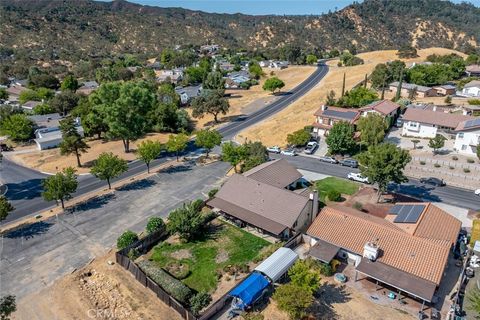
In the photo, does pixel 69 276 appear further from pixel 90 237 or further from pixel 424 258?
pixel 424 258

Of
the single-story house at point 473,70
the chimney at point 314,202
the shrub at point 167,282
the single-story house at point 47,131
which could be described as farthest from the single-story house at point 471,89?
the single-story house at point 47,131

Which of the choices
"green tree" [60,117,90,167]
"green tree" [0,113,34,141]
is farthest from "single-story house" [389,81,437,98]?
"green tree" [0,113,34,141]

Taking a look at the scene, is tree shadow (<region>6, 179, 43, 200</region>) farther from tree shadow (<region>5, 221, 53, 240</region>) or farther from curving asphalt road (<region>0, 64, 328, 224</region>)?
tree shadow (<region>5, 221, 53, 240</region>)

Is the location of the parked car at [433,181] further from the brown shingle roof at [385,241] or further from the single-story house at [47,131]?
the single-story house at [47,131]

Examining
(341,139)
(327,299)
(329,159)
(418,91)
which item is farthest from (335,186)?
(418,91)

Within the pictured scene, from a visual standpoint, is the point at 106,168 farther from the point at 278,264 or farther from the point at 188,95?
the point at 188,95
